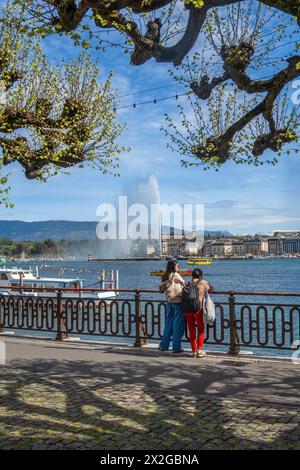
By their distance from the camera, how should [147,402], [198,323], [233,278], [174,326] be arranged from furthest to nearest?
1. [233,278]
2. [174,326]
3. [198,323]
4. [147,402]

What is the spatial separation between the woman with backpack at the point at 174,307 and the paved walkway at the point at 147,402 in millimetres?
330

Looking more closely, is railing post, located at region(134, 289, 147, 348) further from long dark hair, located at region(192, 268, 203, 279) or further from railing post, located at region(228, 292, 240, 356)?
railing post, located at region(228, 292, 240, 356)

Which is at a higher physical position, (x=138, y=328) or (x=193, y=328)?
(x=193, y=328)

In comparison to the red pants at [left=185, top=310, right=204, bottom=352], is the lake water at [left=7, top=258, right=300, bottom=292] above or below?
below

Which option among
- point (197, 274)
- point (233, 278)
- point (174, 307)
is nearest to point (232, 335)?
point (174, 307)

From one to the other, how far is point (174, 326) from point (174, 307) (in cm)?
39

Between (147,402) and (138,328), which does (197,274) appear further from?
(147,402)

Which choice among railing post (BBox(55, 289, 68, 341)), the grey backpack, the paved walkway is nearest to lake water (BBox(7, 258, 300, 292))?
railing post (BBox(55, 289, 68, 341))

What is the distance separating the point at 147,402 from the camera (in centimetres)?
669

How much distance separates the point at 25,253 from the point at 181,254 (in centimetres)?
6195

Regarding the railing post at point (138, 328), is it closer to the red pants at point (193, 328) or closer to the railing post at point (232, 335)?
the red pants at point (193, 328)

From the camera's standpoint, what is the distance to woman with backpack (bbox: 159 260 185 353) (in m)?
10.3

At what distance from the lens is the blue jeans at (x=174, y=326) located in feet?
33.7

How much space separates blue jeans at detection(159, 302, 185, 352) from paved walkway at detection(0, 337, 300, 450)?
29 cm
